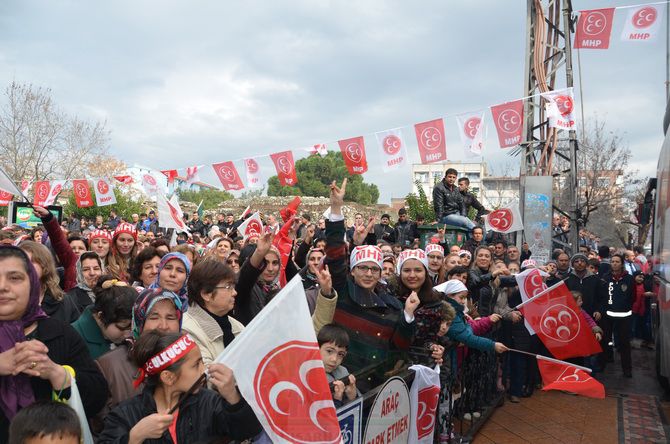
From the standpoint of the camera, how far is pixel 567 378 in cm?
563

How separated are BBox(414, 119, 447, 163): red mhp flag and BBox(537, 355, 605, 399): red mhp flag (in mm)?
6890

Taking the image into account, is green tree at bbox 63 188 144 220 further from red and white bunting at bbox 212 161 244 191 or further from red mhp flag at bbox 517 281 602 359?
red mhp flag at bbox 517 281 602 359

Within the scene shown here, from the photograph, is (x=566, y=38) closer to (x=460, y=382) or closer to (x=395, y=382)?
(x=460, y=382)

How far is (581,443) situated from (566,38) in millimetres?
9837

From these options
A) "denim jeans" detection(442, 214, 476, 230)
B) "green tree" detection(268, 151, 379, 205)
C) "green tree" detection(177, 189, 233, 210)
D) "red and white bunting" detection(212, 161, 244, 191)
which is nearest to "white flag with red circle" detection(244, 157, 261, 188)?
"red and white bunting" detection(212, 161, 244, 191)

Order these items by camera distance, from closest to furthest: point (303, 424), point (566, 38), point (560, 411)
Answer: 1. point (303, 424)
2. point (560, 411)
3. point (566, 38)

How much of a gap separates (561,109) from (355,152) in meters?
4.48

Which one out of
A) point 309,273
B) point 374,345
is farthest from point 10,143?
point 374,345

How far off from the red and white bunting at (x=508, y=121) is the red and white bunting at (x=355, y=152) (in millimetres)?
2930

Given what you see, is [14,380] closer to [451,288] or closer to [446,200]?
[451,288]

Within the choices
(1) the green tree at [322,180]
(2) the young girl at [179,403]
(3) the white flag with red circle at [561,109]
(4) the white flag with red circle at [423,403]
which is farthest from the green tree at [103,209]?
(1) the green tree at [322,180]

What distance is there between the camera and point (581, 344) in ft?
20.8

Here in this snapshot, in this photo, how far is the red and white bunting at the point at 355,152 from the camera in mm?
12883

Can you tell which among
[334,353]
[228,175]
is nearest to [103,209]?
[228,175]
